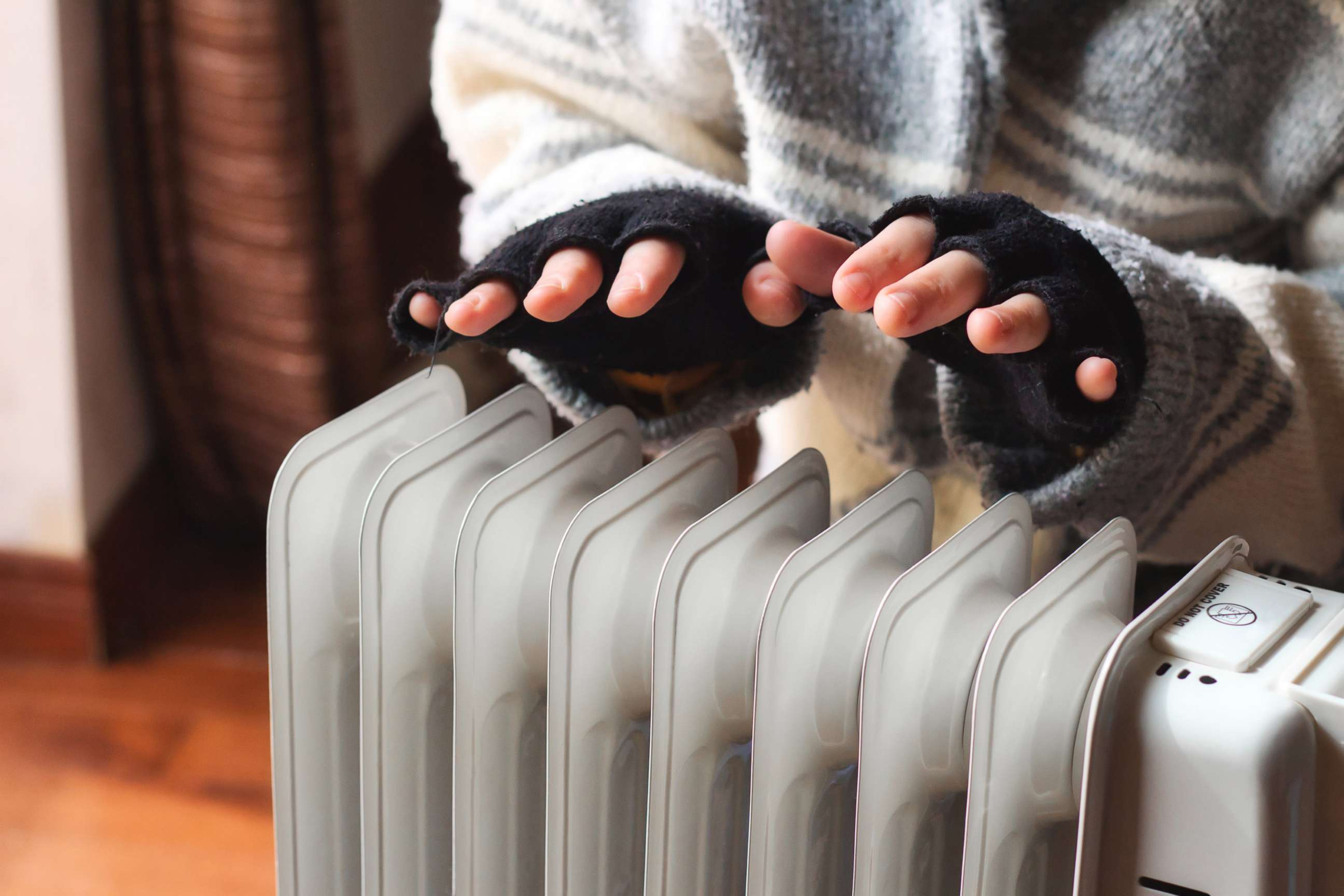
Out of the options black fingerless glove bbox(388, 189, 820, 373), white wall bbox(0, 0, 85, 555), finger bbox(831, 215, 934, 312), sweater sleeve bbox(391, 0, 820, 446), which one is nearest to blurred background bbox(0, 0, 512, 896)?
white wall bbox(0, 0, 85, 555)

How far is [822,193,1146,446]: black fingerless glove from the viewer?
1.32 ft

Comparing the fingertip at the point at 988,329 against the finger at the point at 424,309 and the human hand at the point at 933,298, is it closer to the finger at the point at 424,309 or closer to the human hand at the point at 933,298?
the human hand at the point at 933,298

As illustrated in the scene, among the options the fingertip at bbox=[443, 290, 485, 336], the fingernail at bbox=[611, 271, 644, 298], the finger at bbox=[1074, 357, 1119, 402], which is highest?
the finger at bbox=[1074, 357, 1119, 402]

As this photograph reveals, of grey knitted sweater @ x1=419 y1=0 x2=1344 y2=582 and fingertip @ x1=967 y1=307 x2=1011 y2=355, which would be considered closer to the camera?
fingertip @ x1=967 y1=307 x2=1011 y2=355

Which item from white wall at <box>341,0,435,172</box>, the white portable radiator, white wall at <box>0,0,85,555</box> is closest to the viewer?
the white portable radiator

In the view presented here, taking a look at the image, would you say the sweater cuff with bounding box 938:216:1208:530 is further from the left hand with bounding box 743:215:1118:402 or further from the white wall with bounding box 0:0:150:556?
the white wall with bounding box 0:0:150:556

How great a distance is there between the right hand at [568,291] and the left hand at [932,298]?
49mm

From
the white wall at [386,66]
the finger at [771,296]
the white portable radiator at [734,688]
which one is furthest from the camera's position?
the white wall at [386,66]

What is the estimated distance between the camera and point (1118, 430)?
429 mm

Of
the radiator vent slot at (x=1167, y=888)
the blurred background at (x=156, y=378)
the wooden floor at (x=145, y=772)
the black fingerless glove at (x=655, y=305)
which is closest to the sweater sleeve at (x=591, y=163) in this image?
the black fingerless glove at (x=655, y=305)

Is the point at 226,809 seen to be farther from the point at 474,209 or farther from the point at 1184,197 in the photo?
the point at 1184,197

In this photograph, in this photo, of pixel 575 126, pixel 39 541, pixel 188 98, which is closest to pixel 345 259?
→ pixel 188 98

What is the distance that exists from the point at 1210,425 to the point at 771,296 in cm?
18

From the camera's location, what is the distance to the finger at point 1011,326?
39cm
